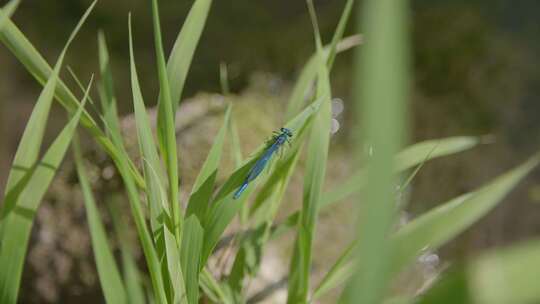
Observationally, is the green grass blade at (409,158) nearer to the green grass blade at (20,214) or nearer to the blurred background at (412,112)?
the green grass blade at (20,214)

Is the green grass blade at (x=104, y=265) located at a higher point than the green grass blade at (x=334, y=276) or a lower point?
lower

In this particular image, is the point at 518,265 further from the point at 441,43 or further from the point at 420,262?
the point at 441,43

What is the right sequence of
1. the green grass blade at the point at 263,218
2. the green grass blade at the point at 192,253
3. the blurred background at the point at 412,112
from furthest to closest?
the blurred background at the point at 412,112, the green grass blade at the point at 263,218, the green grass blade at the point at 192,253

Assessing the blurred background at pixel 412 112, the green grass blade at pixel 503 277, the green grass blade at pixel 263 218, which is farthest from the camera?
the blurred background at pixel 412 112

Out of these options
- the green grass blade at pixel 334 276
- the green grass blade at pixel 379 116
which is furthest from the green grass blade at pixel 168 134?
the green grass blade at pixel 379 116

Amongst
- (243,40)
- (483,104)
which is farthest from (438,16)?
(243,40)

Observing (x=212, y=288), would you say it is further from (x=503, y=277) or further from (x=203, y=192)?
(x=503, y=277)

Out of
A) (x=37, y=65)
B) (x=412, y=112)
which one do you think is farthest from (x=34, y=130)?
(x=412, y=112)
